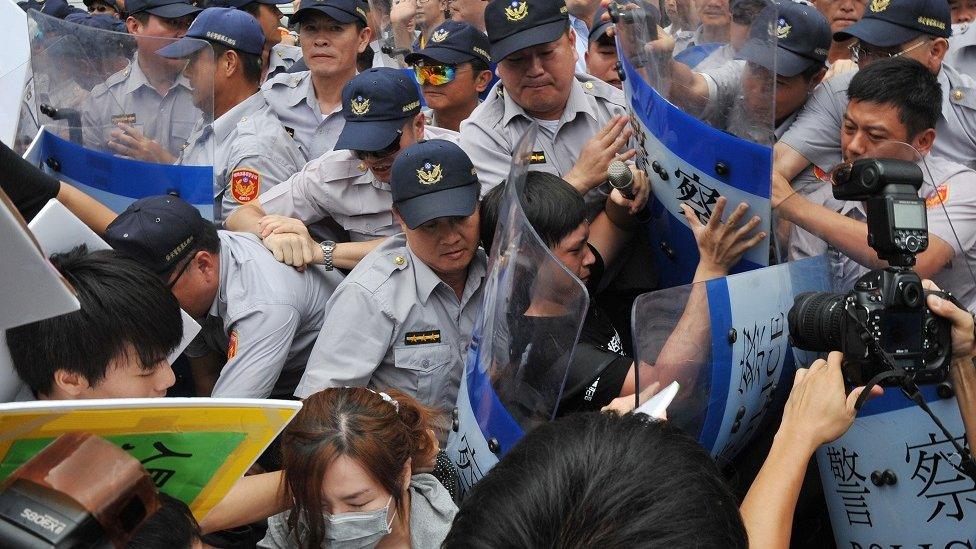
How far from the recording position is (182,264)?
352 cm

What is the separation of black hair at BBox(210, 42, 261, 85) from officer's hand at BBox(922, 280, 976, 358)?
3703 mm

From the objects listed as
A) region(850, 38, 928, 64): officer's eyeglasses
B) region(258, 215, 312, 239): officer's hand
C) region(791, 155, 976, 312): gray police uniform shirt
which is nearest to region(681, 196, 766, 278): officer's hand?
region(791, 155, 976, 312): gray police uniform shirt

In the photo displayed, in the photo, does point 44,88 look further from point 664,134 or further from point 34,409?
point 34,409

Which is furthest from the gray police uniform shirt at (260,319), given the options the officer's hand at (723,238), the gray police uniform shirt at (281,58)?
the gray police uniform shirt at (281,58)

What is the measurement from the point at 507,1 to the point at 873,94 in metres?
1.47

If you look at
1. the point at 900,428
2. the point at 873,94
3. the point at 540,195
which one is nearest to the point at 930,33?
the point at 873,94

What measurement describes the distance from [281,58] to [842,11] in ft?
10.1

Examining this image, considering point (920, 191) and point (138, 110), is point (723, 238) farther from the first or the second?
point (138, 110)

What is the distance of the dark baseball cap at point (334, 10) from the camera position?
198 inches

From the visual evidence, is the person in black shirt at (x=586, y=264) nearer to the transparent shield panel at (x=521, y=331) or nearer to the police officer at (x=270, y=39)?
the transparent shield panel at (x=521, y=331)

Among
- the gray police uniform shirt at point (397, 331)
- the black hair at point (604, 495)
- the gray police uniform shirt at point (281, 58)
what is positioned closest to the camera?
the black hair at point (604, 495)

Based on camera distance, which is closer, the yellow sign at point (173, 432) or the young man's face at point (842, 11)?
the yellow sign at point (173, 432)

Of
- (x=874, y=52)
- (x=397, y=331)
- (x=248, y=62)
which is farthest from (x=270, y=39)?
(x=874, y=52)

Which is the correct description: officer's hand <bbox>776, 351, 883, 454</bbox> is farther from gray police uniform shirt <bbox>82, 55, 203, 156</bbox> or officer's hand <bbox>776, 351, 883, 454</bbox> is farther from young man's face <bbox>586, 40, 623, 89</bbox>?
young man's face <bbox>586, 40, 623, 89</bbox>
